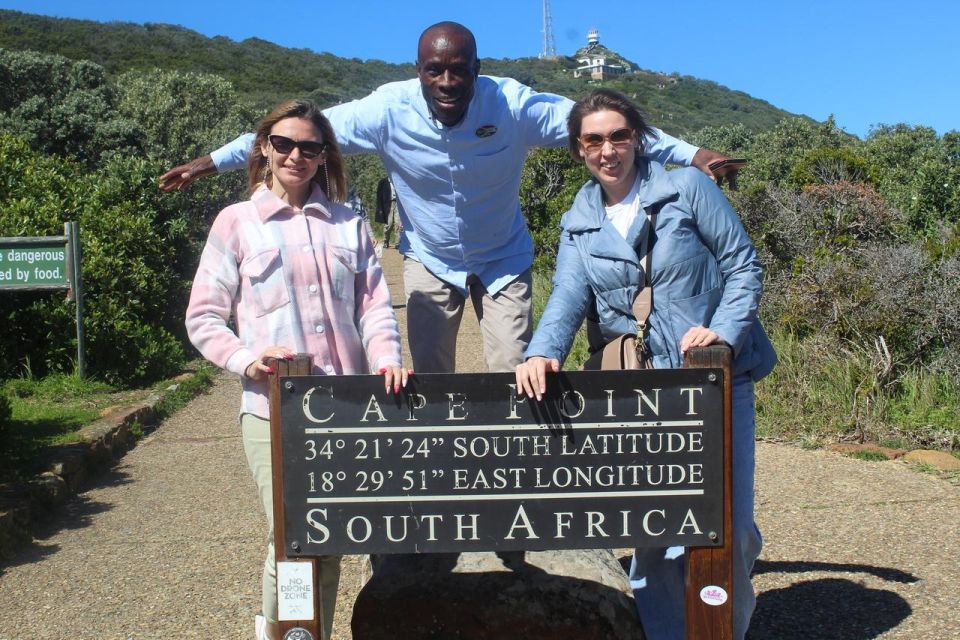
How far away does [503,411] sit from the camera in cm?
263

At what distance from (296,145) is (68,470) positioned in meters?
3.53

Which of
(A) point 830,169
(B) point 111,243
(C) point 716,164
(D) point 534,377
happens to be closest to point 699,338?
(D) point 534,377

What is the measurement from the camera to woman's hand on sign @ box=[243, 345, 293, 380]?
2.71 m

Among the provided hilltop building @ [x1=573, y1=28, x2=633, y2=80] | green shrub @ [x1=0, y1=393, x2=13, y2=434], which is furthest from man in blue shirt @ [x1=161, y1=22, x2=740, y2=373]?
hilltop building @ [x1=573, y1=28, x2=633, y2=80]

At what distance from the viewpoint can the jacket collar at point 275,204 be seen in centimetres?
302

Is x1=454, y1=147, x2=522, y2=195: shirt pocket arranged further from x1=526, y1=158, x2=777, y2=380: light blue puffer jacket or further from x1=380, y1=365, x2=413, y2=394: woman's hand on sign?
x1=380, y1=365, x2=413, y2=394: woman's hand on sign

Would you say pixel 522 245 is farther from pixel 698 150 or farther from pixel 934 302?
pixel 934 302

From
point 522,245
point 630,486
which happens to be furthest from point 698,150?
point 630,486

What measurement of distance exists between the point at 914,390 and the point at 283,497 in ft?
16.2

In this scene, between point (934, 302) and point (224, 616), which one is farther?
point (934, 302)

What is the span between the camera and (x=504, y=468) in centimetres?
265

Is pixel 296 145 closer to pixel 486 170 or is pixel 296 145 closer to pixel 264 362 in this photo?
pixel 264 362

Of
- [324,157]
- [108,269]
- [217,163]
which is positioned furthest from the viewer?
[108,269]

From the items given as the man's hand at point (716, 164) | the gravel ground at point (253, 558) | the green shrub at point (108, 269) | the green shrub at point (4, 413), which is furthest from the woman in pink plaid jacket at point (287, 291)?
the green shrub at point (108, 269)
